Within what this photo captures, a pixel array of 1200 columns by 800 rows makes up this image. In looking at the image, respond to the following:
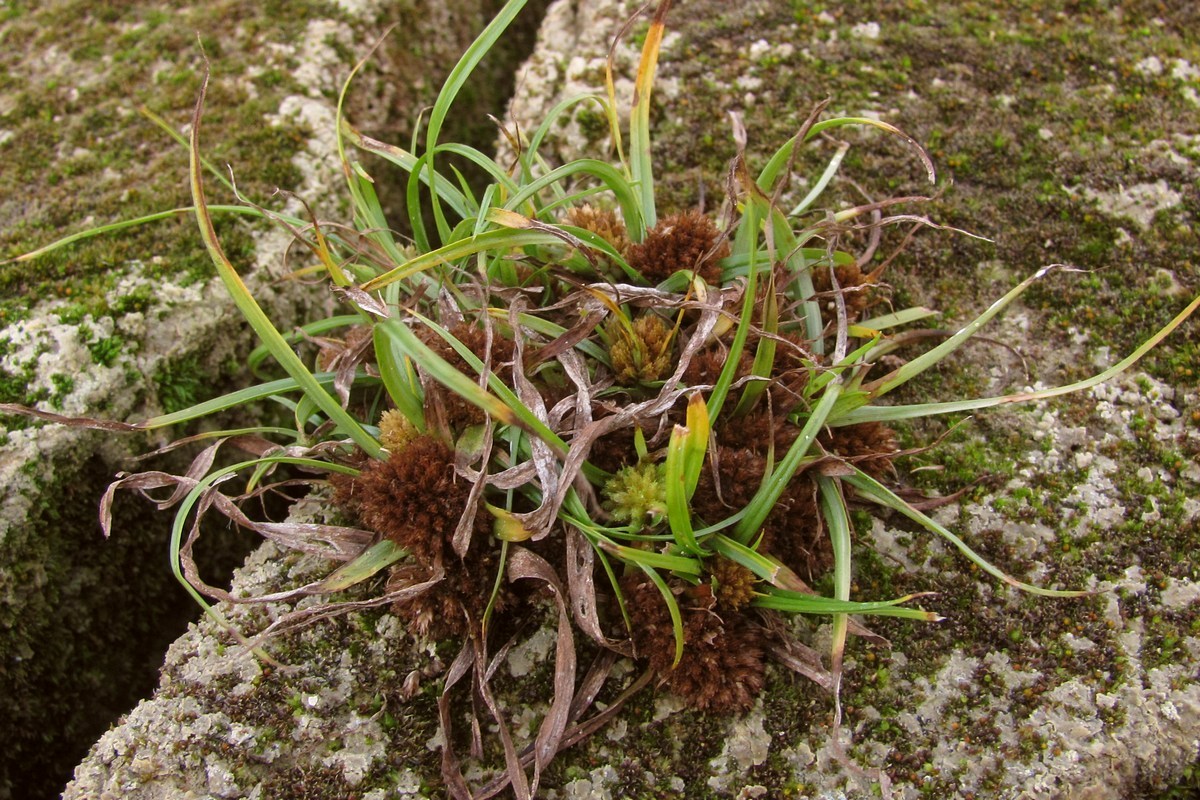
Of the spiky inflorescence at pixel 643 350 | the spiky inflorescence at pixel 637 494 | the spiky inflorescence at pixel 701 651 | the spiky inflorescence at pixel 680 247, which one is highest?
the spiky inflorescence at pixel 680 247

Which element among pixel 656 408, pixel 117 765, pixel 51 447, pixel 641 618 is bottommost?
pixel 117 765

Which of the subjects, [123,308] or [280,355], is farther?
[123,308]

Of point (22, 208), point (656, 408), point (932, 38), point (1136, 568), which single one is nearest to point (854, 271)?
point (656, 408)

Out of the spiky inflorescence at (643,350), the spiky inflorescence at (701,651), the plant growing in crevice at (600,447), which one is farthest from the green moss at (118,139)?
the spiky inflorescence at (701,651)

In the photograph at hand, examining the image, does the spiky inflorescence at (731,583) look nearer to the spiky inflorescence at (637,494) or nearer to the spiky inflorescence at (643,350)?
the spiky inflorescence at (637,494)

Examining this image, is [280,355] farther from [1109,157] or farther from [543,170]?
[1109,157]

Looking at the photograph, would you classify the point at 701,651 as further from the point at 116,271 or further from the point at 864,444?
the point at 116,271

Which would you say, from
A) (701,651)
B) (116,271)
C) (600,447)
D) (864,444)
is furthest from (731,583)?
(116,271)
